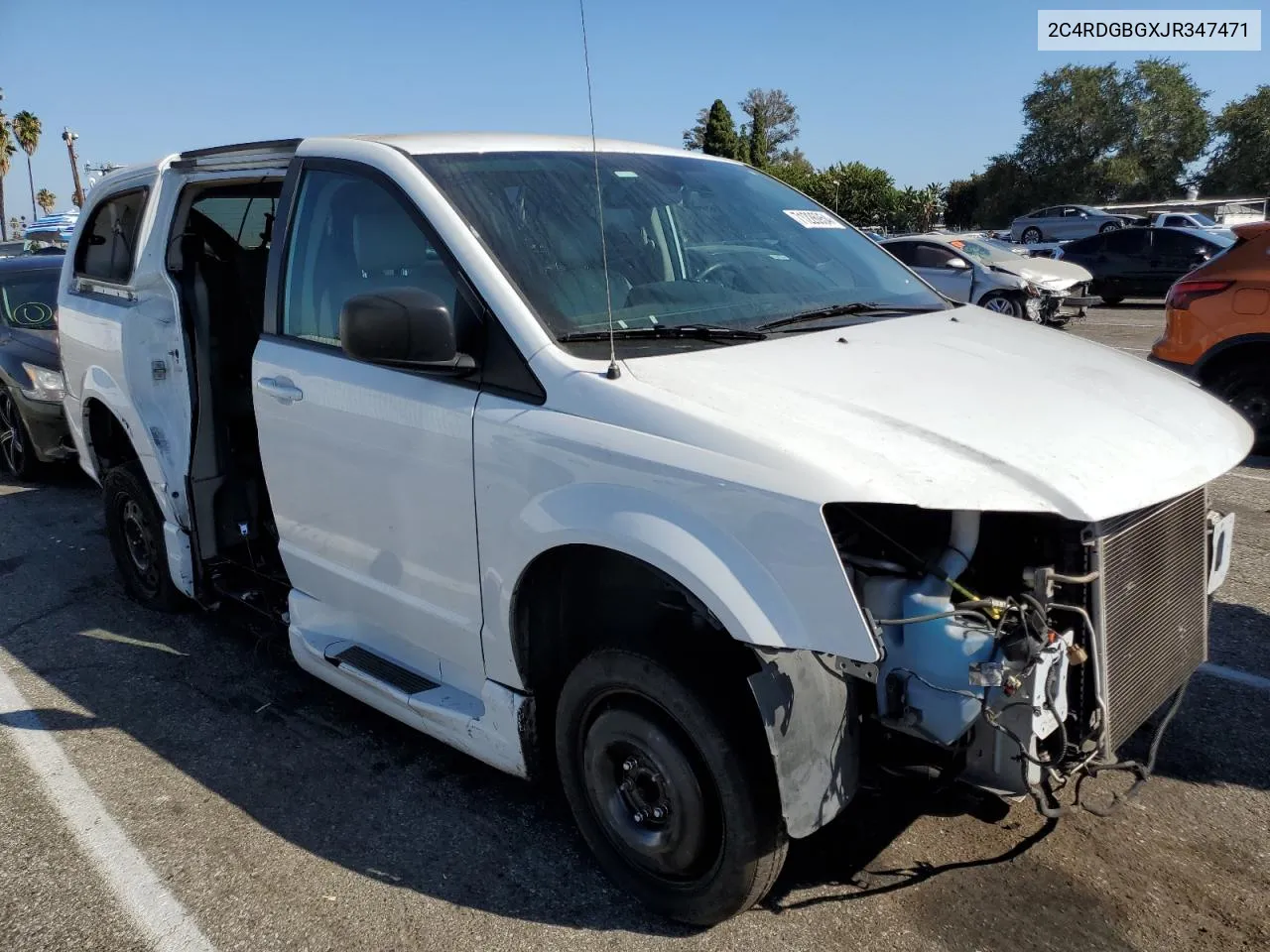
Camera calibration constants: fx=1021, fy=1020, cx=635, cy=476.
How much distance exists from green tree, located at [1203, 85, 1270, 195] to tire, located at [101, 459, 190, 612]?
64.1 m

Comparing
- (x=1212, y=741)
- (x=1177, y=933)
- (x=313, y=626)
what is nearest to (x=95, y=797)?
(x=313, y=626)

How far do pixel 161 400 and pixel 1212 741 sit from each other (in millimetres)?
4424

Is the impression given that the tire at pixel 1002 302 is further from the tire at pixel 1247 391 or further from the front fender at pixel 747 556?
the front fender at pixel 747 556

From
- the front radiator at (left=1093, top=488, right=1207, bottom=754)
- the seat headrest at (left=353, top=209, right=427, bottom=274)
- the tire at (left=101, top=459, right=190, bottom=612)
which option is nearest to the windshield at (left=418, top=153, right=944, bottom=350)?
the seat headrest at (left=353, top=209, right=427, bottom=274)

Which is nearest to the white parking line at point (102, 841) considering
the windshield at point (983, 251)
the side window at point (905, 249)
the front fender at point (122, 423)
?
the front fender at point (122, 423)

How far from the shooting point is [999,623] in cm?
231

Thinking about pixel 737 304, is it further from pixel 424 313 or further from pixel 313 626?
pixel 313 626

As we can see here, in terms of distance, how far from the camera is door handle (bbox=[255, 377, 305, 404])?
137 inches

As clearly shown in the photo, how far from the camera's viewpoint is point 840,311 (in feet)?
11.0

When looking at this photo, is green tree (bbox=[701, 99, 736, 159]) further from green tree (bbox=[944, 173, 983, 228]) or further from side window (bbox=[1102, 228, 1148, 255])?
side window (bbox=[1102, 228, 1148, 255])

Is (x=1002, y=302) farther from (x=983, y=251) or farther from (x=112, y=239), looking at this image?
(x=112, y=239)

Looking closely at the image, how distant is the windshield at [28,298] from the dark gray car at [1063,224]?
34.9 meters

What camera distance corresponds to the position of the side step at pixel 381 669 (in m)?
3.28

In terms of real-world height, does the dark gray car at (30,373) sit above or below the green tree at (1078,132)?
below
